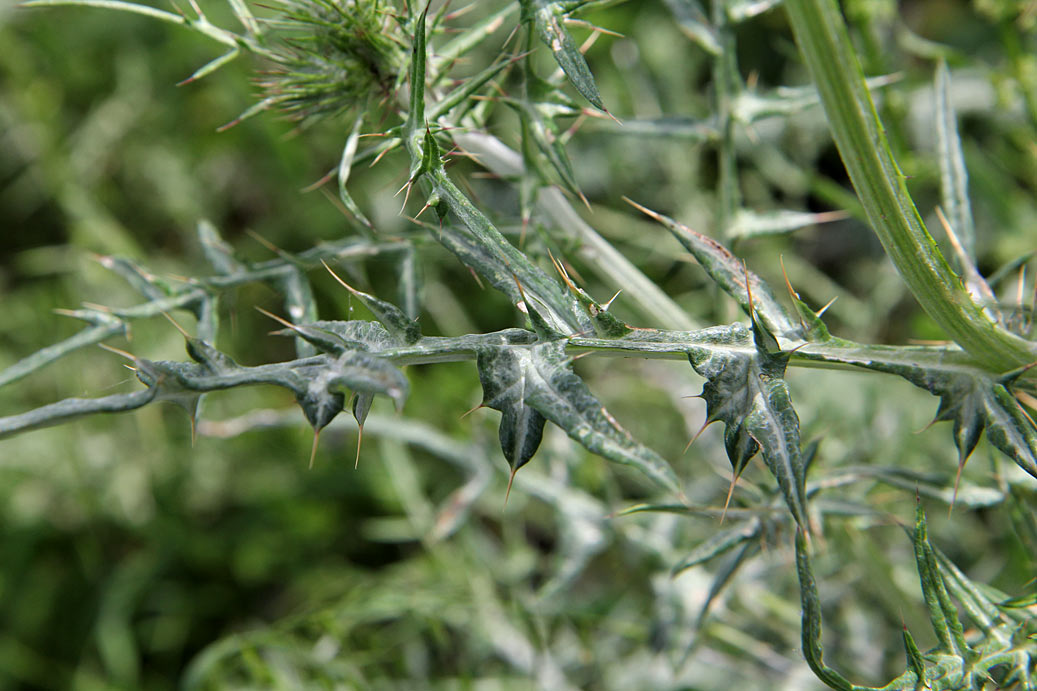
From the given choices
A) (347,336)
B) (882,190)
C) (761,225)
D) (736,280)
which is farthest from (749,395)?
(761,225)

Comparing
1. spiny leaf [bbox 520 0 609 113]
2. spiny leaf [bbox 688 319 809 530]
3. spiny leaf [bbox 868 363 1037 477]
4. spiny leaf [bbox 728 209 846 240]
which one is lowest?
spiny leaf [bbox 728 209 846 240]

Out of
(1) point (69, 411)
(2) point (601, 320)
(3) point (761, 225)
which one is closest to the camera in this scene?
(1) point (69, 411)

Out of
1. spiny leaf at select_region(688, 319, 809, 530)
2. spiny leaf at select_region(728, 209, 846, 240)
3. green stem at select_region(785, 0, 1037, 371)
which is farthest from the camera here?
spiny leaf at select_region(728, 209, 846, 240)

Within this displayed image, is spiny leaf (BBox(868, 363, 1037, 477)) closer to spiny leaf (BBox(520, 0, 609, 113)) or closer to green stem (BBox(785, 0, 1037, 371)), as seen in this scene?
green stem (BBox(785, 0, 1037, 371))

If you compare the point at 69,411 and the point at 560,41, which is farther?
the point at 560,41

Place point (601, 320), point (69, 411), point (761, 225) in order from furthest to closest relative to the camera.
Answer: point (761, 225) → point (601, 320) → point (69, 411)

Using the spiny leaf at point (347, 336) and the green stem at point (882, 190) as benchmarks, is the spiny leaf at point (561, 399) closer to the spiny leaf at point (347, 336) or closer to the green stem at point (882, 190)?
→ the spiny leaf at point (347, 336)

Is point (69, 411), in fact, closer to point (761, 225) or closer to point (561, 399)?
point (561, 399)

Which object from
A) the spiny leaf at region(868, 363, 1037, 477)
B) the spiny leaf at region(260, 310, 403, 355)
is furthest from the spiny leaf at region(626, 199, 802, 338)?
the spiny leaf at region(260, 310, 403, 355)
